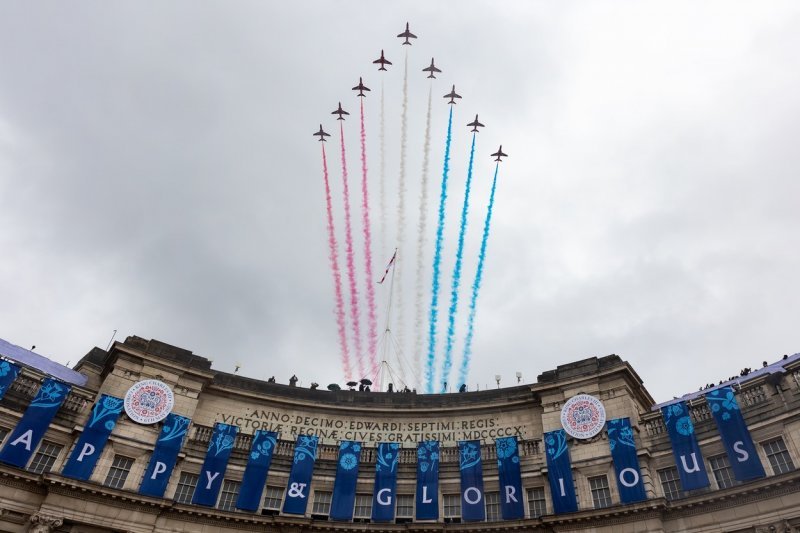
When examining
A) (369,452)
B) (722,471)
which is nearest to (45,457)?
(369,452)

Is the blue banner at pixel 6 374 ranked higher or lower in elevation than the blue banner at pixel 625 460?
higher

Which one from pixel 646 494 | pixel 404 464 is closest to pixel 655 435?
pixel 646 494

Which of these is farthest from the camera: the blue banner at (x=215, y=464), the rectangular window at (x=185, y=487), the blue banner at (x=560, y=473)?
the rectangular window at (x=185, y=487)

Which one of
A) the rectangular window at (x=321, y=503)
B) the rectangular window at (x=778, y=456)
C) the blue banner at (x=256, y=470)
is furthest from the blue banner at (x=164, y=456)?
the rectangular window at (x=778, y=456)

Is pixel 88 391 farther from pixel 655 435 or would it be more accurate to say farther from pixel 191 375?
pixel 655 435

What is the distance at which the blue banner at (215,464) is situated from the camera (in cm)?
3691

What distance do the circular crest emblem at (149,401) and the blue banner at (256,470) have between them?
6.55m

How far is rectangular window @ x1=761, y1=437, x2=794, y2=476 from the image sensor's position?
3113cm

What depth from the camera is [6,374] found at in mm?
36438

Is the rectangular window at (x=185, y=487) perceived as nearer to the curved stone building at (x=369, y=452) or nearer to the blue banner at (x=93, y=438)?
the curved stone building at (x=369, y=452)

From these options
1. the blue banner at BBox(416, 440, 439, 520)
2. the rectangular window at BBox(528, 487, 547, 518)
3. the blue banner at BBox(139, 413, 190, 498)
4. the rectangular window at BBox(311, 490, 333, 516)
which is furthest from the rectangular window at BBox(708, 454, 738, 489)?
the blue banner at BBox(139, 413, 190, 498)

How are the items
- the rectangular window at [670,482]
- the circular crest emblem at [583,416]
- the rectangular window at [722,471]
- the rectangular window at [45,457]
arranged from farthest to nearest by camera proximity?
the circular crest emblem at [583,416], the rectangular window at [45,457], the rectangular window at [670,482], the rectangular window at [722,471]

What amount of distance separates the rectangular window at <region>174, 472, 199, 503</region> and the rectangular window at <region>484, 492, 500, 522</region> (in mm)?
19387

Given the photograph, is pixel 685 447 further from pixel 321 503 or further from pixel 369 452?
pixel 321 503
